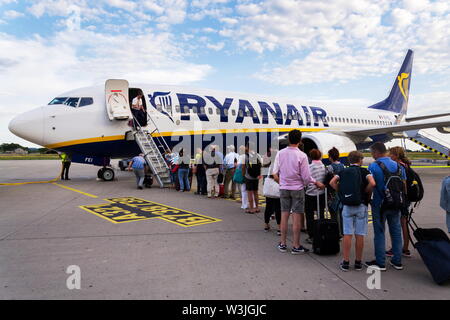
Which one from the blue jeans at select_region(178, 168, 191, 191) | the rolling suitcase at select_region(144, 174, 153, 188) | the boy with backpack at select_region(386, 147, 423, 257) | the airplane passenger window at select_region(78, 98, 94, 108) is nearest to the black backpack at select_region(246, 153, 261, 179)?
the boy with backpack at select_region(386, 147, 423, 257)

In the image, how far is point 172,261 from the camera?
13.5 feet

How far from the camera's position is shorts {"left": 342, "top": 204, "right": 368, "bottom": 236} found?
400 cm

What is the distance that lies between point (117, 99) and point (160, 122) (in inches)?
74.9

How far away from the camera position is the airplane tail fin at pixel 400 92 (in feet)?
80.3

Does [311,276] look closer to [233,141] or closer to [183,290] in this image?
[183,290]

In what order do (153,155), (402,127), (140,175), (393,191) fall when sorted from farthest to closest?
(402,127) < (153,155) < (140,175) < (393,191)

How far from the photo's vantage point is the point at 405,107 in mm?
26641

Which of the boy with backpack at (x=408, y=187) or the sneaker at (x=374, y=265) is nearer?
the sneaker at (x=374, y=265)

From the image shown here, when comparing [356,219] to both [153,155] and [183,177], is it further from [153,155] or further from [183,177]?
[153,155]

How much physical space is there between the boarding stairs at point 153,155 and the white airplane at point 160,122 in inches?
9.7

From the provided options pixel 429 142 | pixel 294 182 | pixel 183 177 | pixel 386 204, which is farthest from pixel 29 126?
pixel 429 142

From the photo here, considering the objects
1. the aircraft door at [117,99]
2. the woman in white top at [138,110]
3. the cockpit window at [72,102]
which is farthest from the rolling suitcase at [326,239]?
the cockpit window at [72,102]

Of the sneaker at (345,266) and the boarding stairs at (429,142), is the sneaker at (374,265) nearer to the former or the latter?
the sneaker at (345,266)
